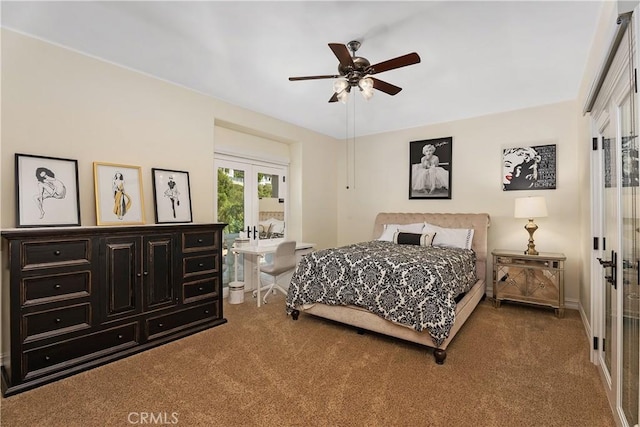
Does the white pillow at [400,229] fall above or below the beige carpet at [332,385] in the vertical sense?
above

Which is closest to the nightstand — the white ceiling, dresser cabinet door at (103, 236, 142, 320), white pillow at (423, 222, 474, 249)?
white pillow at (423, 222, 474, 249)

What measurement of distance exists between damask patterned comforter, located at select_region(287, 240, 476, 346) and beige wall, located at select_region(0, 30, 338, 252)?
158 cm

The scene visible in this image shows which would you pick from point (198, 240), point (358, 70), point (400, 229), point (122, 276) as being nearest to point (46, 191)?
point (122, 276)

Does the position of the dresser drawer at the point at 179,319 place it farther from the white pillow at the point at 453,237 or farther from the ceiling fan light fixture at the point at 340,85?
the white pillow at the point at 453,237

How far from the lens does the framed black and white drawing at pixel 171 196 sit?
3238mm

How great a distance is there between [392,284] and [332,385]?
3.30 ft

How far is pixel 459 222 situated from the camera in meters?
4.49

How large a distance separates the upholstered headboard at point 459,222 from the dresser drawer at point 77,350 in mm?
3735

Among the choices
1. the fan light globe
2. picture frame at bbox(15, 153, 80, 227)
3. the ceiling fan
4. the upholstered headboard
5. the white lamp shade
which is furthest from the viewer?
the upholstered headboard

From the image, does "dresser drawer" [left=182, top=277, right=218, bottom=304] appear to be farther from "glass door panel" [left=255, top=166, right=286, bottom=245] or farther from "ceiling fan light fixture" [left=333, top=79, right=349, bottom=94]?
"ceiling fan light fixture" [left=333, top=79, right=349, bottom=94]

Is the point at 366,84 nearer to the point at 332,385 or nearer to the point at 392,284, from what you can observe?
the point at 392,284

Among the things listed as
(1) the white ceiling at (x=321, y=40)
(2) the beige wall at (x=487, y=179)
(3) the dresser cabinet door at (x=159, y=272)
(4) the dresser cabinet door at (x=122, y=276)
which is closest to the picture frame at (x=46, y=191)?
(4) the dresser cabinet door at (x=122, y=276)

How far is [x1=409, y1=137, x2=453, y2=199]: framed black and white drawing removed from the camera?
4.83 meters

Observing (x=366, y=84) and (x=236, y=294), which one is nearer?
(x=366, y=84)
